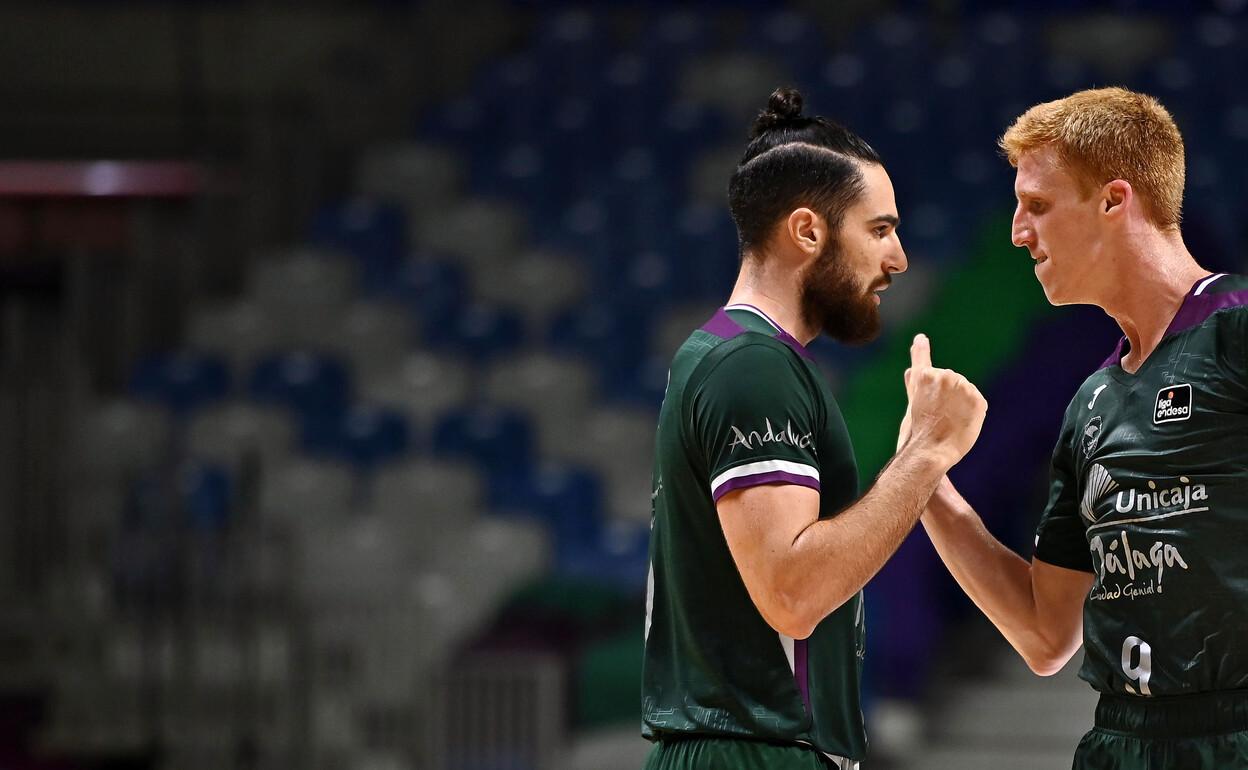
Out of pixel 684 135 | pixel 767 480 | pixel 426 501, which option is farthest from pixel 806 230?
pixel 684 135

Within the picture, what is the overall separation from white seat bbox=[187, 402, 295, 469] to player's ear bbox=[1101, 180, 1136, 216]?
6370 mm

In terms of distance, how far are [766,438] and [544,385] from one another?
19.7 ft

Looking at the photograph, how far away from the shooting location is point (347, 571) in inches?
320

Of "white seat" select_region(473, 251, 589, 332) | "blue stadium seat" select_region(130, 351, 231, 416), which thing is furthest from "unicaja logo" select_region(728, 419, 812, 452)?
"blue stadium seat" select_region(130, 351, 231, 416)

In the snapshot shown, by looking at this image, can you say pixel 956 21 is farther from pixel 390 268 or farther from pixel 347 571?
pixel 347 571

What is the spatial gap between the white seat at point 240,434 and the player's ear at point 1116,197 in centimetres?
637

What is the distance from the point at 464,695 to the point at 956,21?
5966 millimetres

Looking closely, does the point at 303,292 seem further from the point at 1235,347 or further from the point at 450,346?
the point at 1235,347

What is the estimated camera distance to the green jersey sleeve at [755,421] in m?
2.78

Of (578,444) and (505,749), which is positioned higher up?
(578,444)

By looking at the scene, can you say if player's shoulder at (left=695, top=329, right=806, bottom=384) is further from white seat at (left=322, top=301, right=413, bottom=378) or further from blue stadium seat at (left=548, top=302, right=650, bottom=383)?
white seat at (left=322, top=301, right=413, bottom=378)

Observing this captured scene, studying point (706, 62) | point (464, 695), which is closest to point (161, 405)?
point (464, 695)

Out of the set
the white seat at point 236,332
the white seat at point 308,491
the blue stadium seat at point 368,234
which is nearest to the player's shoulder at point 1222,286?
the white seat at point 308,491

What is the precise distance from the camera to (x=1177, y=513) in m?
2.84
